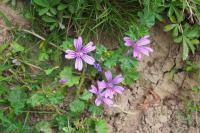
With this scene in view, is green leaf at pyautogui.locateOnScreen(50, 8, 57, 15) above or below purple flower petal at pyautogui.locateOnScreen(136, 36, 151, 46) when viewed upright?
above

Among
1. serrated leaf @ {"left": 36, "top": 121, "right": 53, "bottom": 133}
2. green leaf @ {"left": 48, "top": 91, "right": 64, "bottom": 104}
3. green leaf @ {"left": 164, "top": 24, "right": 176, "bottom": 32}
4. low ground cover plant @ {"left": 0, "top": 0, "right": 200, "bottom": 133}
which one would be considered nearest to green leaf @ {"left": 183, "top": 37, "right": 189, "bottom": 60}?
low ground cover plant @ {"left": 0, "top": 0, "right": 200, "bottom": 133}

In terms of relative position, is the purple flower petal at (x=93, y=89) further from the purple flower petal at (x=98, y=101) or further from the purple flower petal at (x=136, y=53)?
the purple flower petal at (x=136, y=53)

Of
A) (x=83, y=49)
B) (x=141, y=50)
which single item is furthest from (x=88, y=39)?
(x=141, y=50)

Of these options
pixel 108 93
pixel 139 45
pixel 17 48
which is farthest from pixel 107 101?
pixel 17 48

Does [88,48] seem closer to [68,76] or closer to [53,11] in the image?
[68,76]

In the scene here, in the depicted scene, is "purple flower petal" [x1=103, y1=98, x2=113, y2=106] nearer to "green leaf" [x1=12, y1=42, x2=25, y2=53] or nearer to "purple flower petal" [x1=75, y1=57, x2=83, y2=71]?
"purple flower petal" [x1=75, y1=57, x2=83, y2=71]
